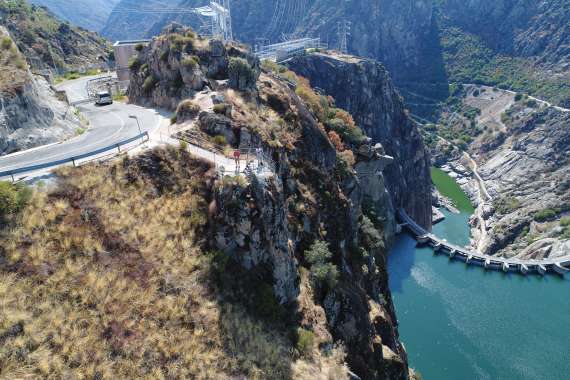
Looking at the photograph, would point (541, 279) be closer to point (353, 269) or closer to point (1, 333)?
point (353, 269)

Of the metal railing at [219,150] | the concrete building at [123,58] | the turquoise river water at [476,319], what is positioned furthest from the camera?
the concrete building at [123,58]

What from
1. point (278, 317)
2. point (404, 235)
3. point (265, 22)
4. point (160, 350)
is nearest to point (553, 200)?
point (404, 235)

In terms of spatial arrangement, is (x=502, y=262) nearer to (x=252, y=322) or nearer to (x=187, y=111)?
(x=252, y=322)

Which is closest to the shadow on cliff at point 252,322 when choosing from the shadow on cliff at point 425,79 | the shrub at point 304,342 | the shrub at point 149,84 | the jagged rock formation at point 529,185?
the shrub at point 304,342

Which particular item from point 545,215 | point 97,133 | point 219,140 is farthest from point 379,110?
point 97,133

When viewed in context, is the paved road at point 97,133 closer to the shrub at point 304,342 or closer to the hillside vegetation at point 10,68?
the hillside vegetation at point 10,68

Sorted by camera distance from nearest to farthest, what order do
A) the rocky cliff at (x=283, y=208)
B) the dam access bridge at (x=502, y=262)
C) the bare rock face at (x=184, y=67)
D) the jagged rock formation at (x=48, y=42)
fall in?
the rocky cliff at (x=283, y=208) < the bare rock face at (x=184, y=67) < the dam access bridge at (x=502, y=262) < the jagged rock formation at (x=48, y=42)
